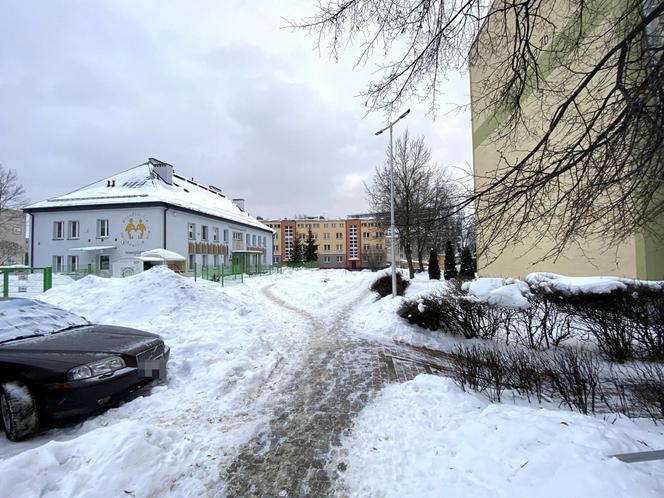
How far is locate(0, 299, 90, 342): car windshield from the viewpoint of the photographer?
14.4 feet

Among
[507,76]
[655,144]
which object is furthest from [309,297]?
[655,144]

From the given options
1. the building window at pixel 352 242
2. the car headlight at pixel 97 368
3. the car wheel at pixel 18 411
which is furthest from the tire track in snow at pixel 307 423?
the building window at pixel 352 242

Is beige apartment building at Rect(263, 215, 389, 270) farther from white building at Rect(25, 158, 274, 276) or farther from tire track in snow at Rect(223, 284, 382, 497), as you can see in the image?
tire track in snow at Rect(223, 284, 382, 497)

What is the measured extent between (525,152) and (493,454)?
728cm

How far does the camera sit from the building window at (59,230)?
90.3ft

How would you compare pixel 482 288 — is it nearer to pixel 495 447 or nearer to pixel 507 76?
pixel 507 76

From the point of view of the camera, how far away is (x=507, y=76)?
14.1 ft

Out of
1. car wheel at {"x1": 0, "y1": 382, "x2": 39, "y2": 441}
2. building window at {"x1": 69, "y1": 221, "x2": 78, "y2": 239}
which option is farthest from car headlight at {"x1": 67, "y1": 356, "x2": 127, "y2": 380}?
building window at {"x1": 69, "y1": 221, "x2": 78, "y2": 239}

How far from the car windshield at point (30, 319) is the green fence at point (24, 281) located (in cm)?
1005

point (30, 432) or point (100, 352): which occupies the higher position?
point (100, 352)

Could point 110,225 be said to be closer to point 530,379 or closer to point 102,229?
point 102,229

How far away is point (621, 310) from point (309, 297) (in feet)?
40.5

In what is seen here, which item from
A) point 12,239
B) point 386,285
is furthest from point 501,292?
point 12,239

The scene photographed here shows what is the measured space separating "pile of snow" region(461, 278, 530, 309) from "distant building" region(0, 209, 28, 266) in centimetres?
4774
